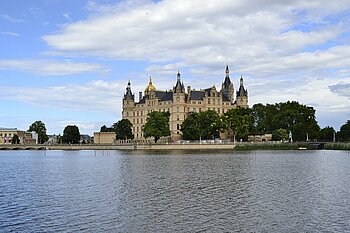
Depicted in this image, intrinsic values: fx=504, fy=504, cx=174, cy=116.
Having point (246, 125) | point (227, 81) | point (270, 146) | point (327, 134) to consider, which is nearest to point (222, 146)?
point (246, 125)

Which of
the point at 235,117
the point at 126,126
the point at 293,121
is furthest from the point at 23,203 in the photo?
the point at 126,126

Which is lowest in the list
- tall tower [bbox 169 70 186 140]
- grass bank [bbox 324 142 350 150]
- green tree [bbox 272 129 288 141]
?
grass bank [bbox 324 142 350 150]

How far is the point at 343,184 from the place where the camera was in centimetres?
3728

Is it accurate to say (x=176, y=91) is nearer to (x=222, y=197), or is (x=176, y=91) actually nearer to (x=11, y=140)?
(x=11, y=140)

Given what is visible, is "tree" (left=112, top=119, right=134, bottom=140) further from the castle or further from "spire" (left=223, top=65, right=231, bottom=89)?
"spire" (left=223, top=65, right=231, bottom=89)

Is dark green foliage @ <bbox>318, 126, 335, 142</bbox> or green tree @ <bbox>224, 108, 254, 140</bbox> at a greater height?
green tree @ <bbox>224, 108, 254, 140</bbox>

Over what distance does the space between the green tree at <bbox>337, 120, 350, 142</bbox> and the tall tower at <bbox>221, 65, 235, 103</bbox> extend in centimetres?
4559

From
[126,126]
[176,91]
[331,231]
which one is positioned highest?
[176,91]

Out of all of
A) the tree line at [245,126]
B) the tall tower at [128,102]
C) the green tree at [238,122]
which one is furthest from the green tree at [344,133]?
the tall tower at [128,102]

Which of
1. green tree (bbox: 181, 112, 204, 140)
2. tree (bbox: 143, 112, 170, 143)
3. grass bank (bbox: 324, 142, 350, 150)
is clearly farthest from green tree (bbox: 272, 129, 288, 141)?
tree (bbox: 143, 112, 170, 143)

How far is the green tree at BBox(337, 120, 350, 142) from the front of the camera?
445ft

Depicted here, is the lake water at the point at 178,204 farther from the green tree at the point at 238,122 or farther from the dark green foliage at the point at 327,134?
the dark green foliage at the point at 327,134

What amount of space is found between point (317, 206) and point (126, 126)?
13453cm

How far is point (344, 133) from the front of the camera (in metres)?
137
